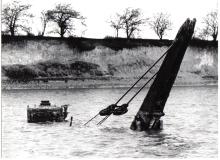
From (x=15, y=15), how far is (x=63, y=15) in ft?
20.1

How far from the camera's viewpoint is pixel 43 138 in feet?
75.6

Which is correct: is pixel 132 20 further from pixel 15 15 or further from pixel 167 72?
pixel 167 72

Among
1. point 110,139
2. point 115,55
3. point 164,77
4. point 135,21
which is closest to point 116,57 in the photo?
point 115,55

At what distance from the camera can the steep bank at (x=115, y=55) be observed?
75.3 metres

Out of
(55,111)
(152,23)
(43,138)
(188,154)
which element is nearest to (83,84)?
(152,23)

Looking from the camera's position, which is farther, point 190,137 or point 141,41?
point 141,41

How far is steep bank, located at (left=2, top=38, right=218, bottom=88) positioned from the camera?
247 feet

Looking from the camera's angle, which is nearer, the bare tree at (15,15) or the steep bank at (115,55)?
the bare tree at (15,15)

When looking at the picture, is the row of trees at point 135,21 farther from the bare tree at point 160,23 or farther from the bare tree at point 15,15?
A: the bare tree at point 15,15

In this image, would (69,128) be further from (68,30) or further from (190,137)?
(68,30)

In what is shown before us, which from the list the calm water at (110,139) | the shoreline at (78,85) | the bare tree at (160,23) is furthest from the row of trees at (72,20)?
the calm water at (110,139)

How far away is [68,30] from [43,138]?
50.0m

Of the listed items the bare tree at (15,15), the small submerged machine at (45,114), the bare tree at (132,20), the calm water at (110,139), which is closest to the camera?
the calm water at (110,139)

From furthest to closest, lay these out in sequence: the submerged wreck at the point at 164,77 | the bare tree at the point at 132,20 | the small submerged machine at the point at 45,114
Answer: the bare tree at the point at 132,20
the small submerged machine at the point at 45,114
the submerged wreck at the point at 164,77
